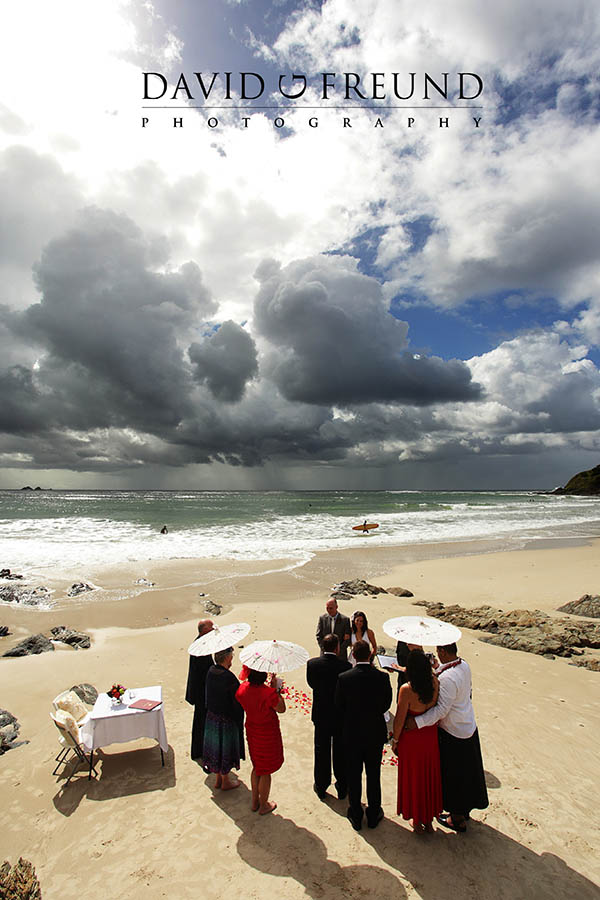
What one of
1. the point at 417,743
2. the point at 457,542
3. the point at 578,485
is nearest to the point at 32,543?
the point at 457,542

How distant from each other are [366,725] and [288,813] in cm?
151

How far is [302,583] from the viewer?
16672 mm

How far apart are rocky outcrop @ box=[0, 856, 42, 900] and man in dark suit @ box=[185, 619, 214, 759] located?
209 cm

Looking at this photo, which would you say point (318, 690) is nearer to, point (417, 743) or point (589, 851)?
point (417, 743)

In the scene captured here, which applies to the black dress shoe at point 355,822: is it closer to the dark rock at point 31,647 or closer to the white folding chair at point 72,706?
the white folding chair at point 72,706

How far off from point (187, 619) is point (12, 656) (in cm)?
427

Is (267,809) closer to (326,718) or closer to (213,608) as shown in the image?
(326,718)

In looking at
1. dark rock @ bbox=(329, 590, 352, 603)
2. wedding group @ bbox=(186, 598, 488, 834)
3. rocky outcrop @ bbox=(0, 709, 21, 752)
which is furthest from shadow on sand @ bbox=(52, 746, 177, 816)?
dark rock @ bbox=(329, 590, 352, 603)

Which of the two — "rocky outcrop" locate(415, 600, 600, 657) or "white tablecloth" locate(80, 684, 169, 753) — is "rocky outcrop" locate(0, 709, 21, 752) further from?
"rocky outcrop" locate(415, 600, 600, 657)

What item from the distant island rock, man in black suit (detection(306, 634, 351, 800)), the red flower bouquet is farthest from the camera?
the distant island rock

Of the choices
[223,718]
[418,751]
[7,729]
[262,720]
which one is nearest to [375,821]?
[418,751]

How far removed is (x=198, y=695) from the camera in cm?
579

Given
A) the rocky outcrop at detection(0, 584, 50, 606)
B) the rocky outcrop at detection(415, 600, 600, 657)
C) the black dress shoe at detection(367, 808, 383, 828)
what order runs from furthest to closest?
1. the rocky outcrop at detection(0, 584, 50, 606)
2. the rocky outcrop at detection(415, 600, 600, 657)
3. the black dress shoe at detection(367, 808, 383, 828)

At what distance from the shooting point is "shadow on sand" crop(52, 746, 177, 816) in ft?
17.4
